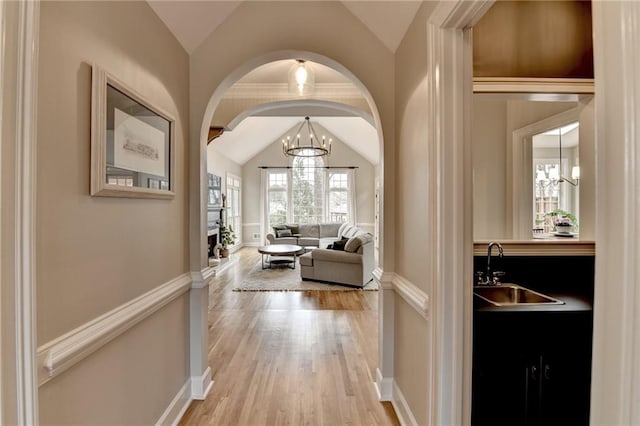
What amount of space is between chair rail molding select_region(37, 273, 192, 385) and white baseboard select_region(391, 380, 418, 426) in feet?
5.03

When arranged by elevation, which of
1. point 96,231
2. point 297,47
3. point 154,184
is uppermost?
point 297,47

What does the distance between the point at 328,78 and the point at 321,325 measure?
2.65 meters

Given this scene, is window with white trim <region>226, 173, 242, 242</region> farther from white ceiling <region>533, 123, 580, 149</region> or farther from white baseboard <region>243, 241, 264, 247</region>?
white ceiling <region>533, 123, 580, 149</region>

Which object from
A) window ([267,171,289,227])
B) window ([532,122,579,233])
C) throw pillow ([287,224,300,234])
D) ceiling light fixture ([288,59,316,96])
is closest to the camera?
ceiling light fixture ([288,59,316,96])

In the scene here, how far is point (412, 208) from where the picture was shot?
1820 millimetres

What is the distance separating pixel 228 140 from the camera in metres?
7.82

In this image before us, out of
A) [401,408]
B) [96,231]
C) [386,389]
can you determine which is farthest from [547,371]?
[96,231]

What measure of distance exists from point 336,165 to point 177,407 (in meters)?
9.02

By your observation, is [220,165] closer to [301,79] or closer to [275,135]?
[275,135]

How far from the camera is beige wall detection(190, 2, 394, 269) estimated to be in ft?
7.04

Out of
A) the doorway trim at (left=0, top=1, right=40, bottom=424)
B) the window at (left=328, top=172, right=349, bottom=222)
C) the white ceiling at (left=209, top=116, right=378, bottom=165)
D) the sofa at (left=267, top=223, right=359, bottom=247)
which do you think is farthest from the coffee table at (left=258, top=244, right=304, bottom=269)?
the doorway trim at (left=0, top=1, right=40, bottom=424)

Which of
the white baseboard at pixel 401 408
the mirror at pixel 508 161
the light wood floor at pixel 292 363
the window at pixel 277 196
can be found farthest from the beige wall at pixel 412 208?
the window at pixel 277 196

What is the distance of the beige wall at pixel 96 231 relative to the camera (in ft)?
3.34

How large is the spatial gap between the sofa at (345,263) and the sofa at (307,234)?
112 inches
